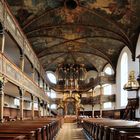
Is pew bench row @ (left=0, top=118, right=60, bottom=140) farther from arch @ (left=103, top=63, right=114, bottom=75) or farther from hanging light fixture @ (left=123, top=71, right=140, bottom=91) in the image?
arch @ (left=103, top=63, right=114, bottom=75)

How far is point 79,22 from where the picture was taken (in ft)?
88.4

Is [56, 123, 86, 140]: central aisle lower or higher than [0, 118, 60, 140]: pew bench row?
lower

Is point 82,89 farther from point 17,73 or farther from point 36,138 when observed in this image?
point 36,138

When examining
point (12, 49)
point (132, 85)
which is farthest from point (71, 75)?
point (132, 85)

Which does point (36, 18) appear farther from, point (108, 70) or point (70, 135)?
point (108, 70)

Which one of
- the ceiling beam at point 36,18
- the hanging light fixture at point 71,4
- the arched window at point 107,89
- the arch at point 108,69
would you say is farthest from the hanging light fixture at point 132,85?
the arched window at point 107,89

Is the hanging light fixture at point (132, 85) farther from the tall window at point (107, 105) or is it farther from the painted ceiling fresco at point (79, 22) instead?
the tall window at point (107, 105)

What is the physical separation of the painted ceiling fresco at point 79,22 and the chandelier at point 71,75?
32.6 ft

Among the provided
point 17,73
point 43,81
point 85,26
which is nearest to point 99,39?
point 85,26

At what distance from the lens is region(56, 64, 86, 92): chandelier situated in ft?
149

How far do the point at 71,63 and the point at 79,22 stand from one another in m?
19.8

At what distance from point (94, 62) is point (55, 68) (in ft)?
23.8

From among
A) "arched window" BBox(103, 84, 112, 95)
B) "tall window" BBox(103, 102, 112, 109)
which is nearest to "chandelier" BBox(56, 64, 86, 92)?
"arched window" BBox(103, 84, 112, 95)

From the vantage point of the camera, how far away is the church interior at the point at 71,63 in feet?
56.7
